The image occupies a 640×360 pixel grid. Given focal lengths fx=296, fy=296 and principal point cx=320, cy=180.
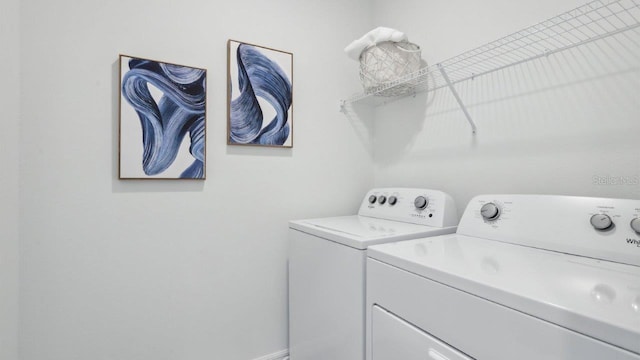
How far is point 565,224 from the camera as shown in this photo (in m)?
0.90

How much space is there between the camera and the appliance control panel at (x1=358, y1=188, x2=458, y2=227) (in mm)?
1288

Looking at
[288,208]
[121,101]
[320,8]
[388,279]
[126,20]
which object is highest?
[320,8]

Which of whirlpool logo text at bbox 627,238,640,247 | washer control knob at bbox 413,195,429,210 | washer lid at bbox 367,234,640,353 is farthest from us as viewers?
washer control knob at bbox 413,195,429,210

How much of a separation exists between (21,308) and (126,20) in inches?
46.3

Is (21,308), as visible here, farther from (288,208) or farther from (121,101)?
(288,208)

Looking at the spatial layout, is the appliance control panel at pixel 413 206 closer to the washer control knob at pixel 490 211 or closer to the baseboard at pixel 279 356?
the washer control knob at pixel 490 211

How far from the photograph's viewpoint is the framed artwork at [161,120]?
1221 millimetres

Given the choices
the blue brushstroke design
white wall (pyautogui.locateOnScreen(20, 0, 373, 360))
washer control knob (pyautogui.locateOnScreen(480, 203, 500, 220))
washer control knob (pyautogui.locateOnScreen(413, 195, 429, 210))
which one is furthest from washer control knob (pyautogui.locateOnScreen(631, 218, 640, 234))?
the blue brushstroke design

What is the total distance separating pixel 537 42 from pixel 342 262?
3.49 ft

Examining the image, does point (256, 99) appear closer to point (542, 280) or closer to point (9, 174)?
point (9, 174)

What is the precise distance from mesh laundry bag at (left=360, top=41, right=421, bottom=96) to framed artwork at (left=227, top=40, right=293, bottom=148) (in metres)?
0.43

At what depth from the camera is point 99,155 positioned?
119 cm

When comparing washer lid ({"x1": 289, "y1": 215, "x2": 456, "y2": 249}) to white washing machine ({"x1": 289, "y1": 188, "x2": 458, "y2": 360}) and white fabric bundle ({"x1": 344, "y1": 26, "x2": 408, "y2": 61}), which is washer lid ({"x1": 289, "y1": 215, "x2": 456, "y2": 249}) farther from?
white fabric bundle ({"x1": 344, "y1": 26, "x2": 408, "y2": 61})

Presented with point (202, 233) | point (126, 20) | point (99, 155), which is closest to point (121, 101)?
point (99, 155)
